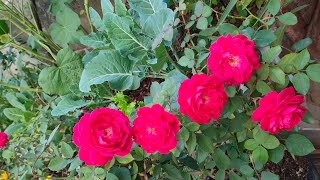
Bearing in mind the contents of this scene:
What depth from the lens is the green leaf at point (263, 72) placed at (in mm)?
1016

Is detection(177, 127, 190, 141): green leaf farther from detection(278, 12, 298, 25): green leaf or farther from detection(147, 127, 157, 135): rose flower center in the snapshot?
detection(278, 12, 298, 25): green leaf

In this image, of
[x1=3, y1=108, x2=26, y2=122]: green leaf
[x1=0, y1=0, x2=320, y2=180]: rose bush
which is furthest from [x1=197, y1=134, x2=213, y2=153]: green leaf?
[x1=3, y1=108, x2=26, y2=122]: green leaf

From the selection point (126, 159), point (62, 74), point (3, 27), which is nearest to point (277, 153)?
point (126, 159)

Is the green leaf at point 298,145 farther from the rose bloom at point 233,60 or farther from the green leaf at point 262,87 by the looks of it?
the rose bloom at point 233,60

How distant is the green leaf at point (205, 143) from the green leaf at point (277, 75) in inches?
9.1

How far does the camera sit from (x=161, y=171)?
1258 mm

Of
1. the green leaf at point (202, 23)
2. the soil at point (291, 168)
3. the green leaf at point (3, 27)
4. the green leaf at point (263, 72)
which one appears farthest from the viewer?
the green leaf at point (3, 27)

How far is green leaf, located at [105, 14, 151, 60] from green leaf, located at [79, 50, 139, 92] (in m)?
0.04

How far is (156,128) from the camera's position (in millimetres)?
947

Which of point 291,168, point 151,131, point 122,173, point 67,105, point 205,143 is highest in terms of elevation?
point 151,131

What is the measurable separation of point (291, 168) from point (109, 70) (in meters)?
0.77

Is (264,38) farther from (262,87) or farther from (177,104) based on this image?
(177,104)

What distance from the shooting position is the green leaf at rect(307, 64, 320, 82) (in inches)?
39.7

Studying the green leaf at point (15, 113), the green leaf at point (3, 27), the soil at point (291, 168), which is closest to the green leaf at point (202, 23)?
the soil at point (291, 168)
